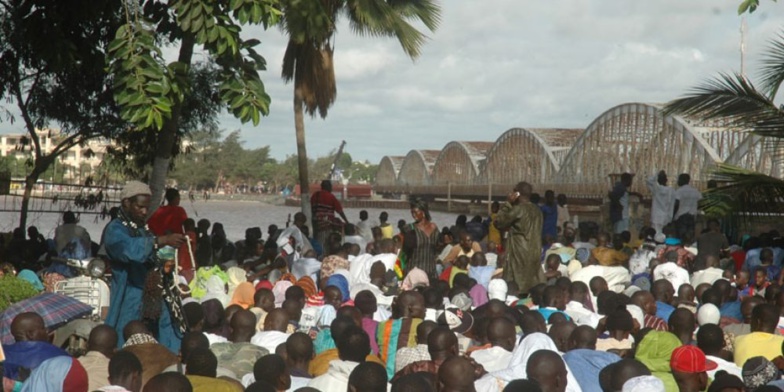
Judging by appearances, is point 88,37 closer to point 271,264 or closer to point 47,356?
point 271,264

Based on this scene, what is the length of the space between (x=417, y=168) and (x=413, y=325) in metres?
128

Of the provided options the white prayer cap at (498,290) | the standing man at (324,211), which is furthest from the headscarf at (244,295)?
the standing man at (324,211)

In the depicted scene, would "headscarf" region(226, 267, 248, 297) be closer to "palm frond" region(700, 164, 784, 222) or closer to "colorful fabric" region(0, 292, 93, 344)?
"colorful fabric" region(0, 292, 93, 344)

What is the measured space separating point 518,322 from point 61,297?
328cm

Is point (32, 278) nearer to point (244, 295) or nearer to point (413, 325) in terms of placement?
point (244, 295)

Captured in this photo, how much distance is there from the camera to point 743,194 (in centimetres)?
1219

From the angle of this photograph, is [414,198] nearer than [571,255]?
Yes

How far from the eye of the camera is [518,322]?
8125 millimetres

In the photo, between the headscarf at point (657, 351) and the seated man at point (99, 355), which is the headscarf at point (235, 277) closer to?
the seated man at point (99, 355)

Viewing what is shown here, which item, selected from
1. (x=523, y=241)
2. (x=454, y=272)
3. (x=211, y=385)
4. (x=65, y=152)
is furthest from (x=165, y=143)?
(x=65, y=152)

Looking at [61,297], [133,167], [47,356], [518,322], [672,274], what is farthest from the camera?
[133,167]

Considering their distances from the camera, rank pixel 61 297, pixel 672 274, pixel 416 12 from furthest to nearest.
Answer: pixel 416 12
pixel 672 274
pixel 61 297

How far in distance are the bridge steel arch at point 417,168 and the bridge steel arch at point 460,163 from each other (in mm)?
5217

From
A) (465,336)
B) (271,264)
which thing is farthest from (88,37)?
(465,336)
